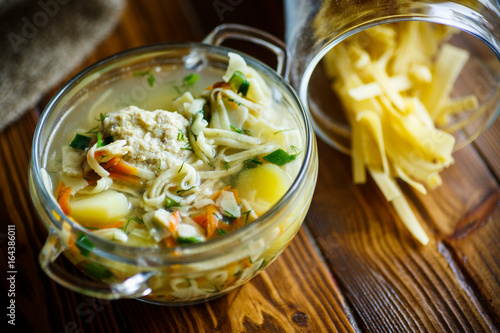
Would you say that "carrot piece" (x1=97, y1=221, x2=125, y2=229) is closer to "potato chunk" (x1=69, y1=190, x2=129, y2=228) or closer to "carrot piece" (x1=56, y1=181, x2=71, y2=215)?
"potato chunk" (x1=69, y1=190, x2=129, y2=228)

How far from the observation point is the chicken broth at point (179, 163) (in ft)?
4.39

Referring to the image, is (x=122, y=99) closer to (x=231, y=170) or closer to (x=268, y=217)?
(x=231, y=170)

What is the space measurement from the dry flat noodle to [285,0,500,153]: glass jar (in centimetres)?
6

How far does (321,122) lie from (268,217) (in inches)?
36.3

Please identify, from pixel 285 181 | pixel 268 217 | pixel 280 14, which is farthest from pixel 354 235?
pixel 280 14

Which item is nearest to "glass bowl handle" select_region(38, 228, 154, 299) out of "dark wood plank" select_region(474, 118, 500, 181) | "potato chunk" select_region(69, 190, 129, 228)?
"potato chunk" select_region(69, 190, 129, 228)

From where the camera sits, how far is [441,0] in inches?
63.2

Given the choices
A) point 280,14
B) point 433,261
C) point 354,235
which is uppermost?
point 280,14

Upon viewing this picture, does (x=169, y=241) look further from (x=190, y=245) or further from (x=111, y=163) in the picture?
(x=111, y=163)

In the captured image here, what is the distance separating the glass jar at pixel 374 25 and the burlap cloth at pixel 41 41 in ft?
2.78

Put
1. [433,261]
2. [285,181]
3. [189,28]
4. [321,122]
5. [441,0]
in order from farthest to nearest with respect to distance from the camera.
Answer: [189,28]
[321,122]
[433,261]
[441,0]
[285,181]

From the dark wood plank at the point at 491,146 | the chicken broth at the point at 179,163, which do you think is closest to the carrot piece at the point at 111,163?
the chicken broth at the point at 179,163

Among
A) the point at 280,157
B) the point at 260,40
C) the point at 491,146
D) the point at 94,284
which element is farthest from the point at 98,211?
the point at 491,146

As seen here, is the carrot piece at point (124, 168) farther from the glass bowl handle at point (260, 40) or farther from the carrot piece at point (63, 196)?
the glass bowl handle at point (260, 40)
